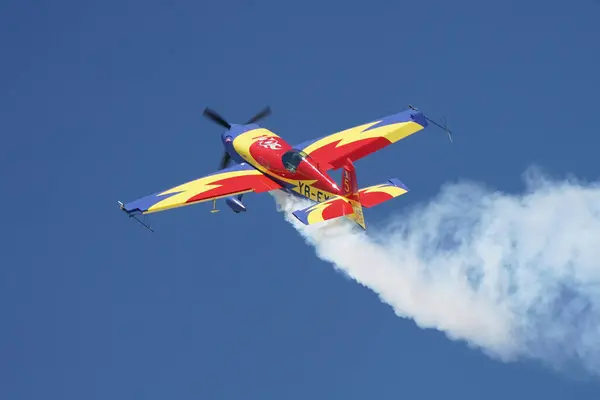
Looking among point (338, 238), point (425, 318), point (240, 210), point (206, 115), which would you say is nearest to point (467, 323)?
point (425, 318)

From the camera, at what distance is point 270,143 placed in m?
66.3

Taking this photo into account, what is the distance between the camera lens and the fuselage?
63125 mm

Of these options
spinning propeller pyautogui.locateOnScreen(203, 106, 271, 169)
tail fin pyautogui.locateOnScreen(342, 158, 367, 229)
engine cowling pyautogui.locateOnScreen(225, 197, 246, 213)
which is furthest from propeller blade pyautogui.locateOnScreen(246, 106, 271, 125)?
tail fin pyautogui.locateOnScreen(342, 158, 367, 229)

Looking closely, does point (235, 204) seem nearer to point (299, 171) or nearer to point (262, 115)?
point (299, 171)

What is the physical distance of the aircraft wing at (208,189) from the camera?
63406mm

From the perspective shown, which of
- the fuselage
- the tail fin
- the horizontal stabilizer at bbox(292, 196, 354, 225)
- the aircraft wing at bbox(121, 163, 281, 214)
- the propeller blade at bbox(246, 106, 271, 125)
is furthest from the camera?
the propeller blade at bbox(246, 106, 271, 125)

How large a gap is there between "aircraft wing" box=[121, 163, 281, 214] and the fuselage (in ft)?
1.88

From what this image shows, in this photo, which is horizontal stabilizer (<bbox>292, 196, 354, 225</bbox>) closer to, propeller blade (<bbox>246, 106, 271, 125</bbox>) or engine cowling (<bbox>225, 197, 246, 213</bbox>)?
engine cowling (<bbox>225, 197, 246, 213</bbox>)

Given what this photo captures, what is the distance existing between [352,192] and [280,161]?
474 cm

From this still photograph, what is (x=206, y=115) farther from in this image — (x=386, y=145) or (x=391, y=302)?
(x=391, y=302)

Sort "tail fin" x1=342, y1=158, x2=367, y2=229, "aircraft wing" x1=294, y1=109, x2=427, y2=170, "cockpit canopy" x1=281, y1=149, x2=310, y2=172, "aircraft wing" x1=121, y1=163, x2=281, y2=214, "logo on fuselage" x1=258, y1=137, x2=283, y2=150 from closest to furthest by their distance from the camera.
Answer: "tail fin" x1=342, y1=158, x2=367, y2=229 < "aircraft wing" x1=121, y1=163, x2=281, y2=214 < "cockpit canopy" x1=281, y1=149, x2=310, y2=172 < "logo on fuselage" x1=258, y1=137, x2=283, y2=150 < "aircraft wing" x1=294, y1=109, x2=427, y2=170

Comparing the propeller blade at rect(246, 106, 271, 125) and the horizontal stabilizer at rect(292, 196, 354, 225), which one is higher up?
the propeller blade at rect(246, 106, 271, 125)

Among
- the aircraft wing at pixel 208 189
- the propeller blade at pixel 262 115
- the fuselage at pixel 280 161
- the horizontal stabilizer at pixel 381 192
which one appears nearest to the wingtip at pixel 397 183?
the horizontal stabilizer at pixel 381 192

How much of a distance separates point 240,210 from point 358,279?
5.88 meters
